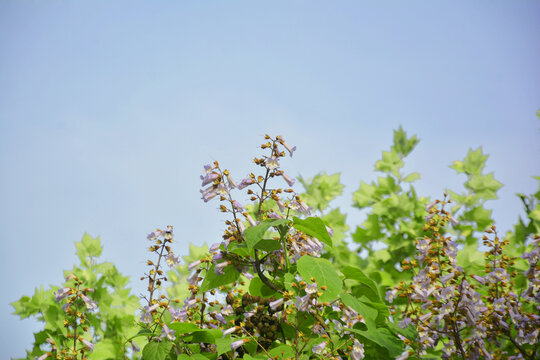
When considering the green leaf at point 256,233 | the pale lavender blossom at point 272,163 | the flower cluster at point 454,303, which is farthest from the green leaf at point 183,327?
the flower cluster at point 454,303

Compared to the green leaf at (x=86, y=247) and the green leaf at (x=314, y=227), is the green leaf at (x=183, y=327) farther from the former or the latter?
the green leaf at (x=86, y=247)

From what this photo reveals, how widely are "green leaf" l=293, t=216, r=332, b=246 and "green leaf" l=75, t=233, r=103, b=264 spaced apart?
3.51 meters

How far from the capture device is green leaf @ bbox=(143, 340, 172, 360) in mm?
2755

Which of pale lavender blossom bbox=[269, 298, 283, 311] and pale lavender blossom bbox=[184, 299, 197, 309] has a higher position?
pale lavender blossom bbox=[184, 299, 197, 309]

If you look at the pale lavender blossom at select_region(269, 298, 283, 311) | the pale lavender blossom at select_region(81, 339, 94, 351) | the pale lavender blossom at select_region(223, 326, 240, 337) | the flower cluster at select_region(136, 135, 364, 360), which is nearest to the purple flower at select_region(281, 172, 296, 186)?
the flower cluster at select_region(136, 135, 364, 360)

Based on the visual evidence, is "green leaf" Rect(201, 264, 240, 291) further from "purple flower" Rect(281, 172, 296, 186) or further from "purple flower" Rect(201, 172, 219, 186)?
"purple flower" Rect(281, 172, 296, 186)

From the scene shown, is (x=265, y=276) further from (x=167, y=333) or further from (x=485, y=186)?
(x=485, y=186)

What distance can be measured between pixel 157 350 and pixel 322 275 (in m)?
1.05

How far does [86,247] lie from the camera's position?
5570mm

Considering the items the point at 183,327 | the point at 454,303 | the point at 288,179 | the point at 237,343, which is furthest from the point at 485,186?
the point at 183,327

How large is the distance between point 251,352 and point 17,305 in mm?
3456

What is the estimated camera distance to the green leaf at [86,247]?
555 cm

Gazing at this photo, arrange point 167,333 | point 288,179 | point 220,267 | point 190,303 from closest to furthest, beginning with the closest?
point 167,333 < point 220,267 < point 288,179 < point 190,303

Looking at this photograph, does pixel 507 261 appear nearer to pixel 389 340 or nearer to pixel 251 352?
pixel 389 340
